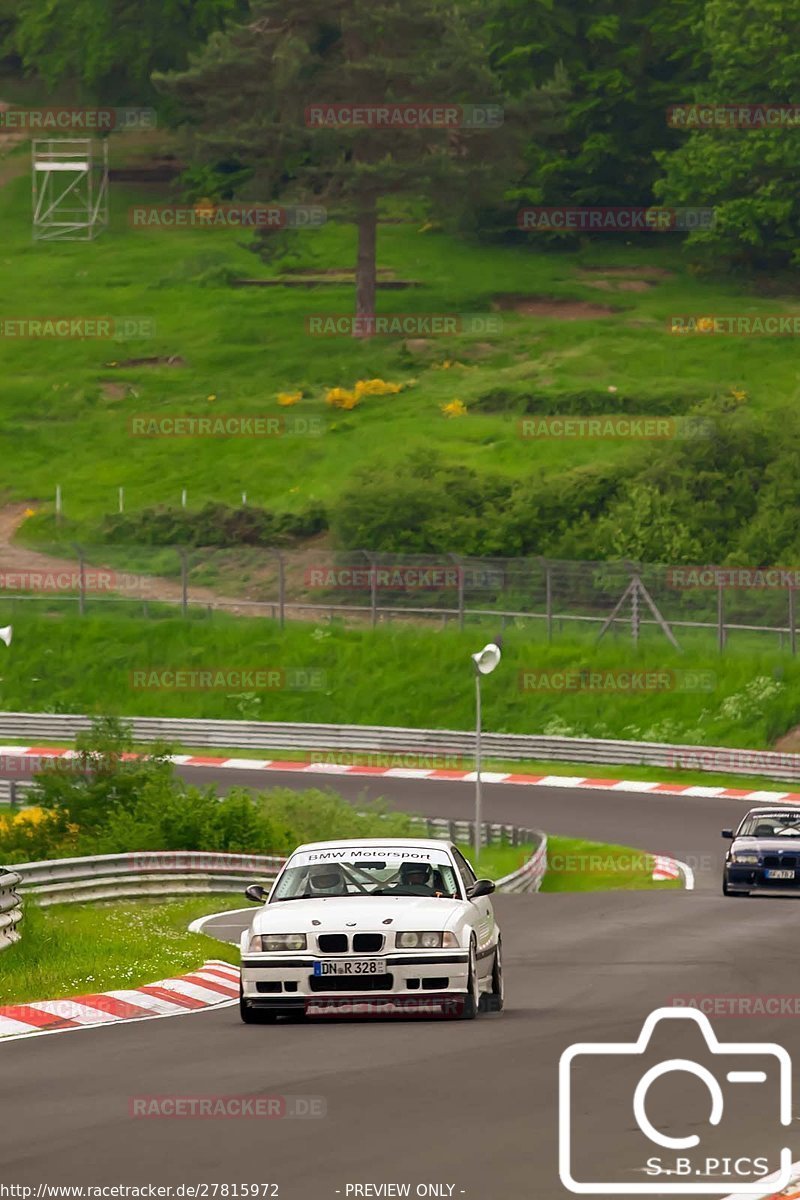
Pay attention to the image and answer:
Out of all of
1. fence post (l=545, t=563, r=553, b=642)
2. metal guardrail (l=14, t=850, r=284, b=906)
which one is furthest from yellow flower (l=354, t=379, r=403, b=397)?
metal guardrail (l=14, t=850, r=284, b=906)

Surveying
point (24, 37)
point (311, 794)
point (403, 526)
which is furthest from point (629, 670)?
point (24, 37)

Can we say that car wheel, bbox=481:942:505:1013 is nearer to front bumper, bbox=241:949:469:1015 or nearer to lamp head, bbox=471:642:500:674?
front bumper, bbox=241:949:469:1015

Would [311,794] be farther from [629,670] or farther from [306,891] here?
[306,891]

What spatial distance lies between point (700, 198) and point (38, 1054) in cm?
8061

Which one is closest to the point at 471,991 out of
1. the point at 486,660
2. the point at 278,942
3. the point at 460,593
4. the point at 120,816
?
the point at 278,942

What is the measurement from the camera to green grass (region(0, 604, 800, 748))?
5366 cm

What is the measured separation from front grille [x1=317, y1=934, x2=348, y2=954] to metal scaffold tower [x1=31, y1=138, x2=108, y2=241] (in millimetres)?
87572

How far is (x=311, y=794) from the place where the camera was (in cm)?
3856

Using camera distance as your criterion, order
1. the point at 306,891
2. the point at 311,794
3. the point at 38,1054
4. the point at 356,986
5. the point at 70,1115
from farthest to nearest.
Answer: the point at 311,794 < the point at 306,891 < the point at 356,986 < the point at 38,1054 < the point at 70,1115

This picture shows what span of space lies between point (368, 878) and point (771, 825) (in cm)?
1567

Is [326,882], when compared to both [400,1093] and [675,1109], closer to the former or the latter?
[400,1093]

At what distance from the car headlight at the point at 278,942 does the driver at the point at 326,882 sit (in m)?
0.94

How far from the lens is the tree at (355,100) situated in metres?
81.4

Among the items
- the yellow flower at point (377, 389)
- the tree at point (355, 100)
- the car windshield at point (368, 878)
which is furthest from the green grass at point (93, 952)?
the tree at point (355, 100)
